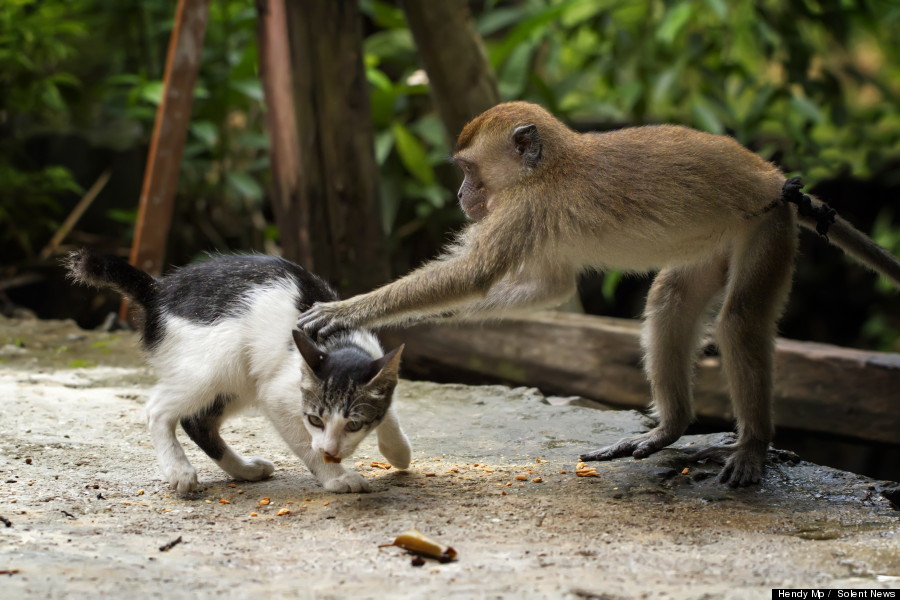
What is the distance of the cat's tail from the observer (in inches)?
161

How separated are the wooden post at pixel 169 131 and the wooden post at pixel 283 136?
640 millimetres

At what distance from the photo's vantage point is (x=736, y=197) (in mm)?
4219

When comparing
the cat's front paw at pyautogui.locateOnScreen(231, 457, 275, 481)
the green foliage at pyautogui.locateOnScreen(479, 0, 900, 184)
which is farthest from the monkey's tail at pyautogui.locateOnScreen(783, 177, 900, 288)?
the green foliage at pyautogui.locateOnScreen(479, 0, 900, 184)

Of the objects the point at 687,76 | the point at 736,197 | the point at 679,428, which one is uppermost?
the point at 687,76

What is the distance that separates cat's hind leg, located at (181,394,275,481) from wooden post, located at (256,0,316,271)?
312 cm

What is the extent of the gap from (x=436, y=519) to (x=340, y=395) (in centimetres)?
60

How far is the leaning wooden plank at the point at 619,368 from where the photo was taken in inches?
241

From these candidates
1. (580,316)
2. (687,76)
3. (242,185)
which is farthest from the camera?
(687,76)

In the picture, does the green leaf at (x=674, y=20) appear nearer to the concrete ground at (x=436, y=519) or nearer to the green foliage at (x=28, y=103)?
the concrete ground at (x=436, y=519)

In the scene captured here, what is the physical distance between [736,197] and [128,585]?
3036 millimetres

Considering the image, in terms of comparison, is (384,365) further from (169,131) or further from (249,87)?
(249,87)

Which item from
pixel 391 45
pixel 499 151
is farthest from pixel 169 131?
pixel 499 151

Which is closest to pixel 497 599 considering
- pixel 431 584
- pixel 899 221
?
pixel 431 584

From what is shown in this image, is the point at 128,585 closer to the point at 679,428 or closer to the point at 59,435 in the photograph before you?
the point at 59,435
